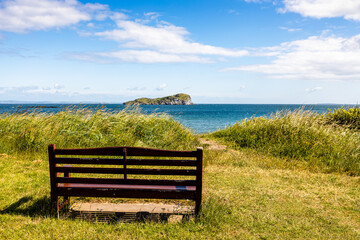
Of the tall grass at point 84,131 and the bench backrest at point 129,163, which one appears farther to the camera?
the tall grass at point 84,131

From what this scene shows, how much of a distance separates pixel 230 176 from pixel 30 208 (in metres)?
4.60

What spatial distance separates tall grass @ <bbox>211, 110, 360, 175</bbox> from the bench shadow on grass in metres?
7.44

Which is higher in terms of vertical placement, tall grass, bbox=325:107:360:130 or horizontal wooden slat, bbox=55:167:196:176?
tall grass, bbox=325:107:360:130

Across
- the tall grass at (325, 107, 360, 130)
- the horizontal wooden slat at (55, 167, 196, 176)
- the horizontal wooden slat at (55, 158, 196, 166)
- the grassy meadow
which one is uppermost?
the tall grass at (325, 107, 360, 130)

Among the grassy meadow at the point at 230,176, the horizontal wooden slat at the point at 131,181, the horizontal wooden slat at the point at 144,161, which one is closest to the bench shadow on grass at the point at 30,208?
the grassy meadow at the point at 230,176

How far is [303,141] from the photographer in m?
9.96

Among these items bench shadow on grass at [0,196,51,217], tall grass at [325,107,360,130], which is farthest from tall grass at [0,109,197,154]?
tall grass at [325,107,360,130]

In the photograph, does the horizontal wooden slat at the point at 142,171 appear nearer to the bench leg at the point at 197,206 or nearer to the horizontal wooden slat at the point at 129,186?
the horizontal wooden slat at the point at 129,186

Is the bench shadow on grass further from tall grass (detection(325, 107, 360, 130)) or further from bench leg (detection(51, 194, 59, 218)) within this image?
tall grass (detection(325, 107, 360, 130))

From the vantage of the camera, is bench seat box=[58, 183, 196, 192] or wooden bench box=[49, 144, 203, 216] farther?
bench seat box=[58, 183, 196, 192]

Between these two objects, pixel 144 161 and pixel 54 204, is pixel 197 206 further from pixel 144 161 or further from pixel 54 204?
pixel 54 204

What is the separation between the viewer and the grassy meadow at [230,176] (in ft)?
13.1

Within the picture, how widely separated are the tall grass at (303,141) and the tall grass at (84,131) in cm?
280

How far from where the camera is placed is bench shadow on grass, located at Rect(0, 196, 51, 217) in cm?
446
